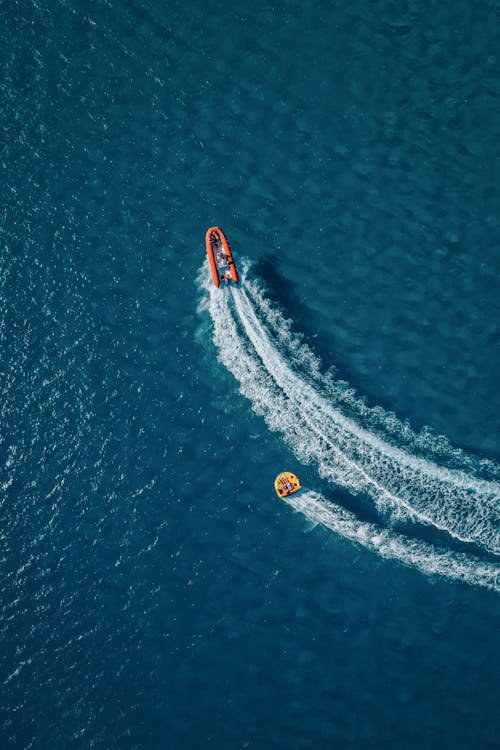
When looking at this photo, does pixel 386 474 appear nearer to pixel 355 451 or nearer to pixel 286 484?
pixel 355 451

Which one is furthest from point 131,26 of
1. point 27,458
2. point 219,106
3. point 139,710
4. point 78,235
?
point 139,710

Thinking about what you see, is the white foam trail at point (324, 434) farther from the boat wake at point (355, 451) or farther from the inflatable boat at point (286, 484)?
the inflatable boat at point (286, 484)

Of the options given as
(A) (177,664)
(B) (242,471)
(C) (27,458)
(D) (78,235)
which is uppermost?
(D) (78,235)

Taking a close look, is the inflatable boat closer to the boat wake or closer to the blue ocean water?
the blue ocean water

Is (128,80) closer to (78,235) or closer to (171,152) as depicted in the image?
(171,152)

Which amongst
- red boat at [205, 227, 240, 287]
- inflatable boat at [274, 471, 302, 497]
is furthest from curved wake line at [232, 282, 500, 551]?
red boat at [205, 227, 240, 287]

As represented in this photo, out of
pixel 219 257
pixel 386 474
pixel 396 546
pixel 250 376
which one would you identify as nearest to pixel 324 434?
pixel 386 474

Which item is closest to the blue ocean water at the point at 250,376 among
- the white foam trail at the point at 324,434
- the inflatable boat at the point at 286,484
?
the white foam trail at the point at 324,434
